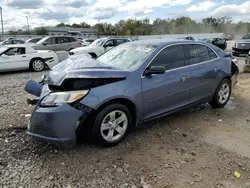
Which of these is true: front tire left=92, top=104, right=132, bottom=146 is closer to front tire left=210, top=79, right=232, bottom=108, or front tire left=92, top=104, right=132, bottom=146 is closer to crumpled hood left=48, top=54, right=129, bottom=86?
crumpled hood left=48, top=54, right=129, bottom=86

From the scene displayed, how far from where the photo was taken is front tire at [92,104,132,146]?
3510mm

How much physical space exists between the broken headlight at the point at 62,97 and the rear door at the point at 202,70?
227 cm

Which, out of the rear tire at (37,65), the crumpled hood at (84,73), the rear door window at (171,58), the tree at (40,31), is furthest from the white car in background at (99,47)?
the tree at (40,31)

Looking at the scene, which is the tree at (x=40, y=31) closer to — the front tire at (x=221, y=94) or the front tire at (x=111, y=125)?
the front tire at (x=221, y=94)

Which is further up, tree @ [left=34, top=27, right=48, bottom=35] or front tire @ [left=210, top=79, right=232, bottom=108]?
tree @ [left=34, top=27, right=48, bottom=35]

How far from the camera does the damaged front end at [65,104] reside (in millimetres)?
3275

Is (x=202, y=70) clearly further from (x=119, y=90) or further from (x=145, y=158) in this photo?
(x=145, y=158)

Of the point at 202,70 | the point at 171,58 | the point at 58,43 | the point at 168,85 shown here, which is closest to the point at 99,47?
the point at 58,43

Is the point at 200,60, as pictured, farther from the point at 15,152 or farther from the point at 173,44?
the point at 15,152

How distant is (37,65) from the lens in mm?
11648

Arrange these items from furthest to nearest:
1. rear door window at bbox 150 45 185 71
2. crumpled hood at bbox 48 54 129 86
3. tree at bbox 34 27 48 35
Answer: tree at bbox 34 27 48 35
rear door window at bbox 150 45 185 71
crumpled hood at bbox 48 54 129 86

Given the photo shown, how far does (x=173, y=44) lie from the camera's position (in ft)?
15.1

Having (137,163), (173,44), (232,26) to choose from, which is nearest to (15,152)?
(137,163)

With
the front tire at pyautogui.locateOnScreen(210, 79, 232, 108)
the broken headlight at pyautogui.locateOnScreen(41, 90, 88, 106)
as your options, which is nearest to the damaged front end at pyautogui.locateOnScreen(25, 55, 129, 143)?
the broken headlight at pyautogui.locateOnScreen(41, 90, 88, 106)
